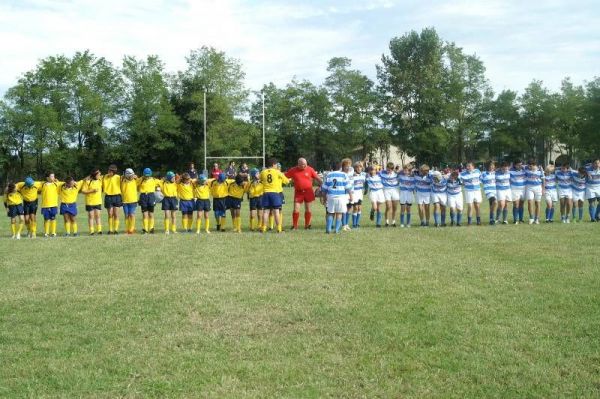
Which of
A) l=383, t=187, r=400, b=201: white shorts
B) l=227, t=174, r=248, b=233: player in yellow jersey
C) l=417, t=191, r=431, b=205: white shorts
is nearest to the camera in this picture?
l=227, t=174, r=248, b=233: player in yellow jersey

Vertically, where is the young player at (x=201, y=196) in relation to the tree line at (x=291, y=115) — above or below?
below

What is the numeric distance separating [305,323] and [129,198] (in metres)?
11.3

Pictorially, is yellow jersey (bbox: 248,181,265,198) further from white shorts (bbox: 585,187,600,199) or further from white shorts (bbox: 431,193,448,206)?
white shorts (bbox: 585,187,600,199)

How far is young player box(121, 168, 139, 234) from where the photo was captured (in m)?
16.8

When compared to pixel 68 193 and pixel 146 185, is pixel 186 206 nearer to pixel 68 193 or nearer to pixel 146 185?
pixel 146 185

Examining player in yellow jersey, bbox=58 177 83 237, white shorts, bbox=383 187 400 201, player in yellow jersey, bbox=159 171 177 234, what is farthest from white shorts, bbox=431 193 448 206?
player in yellow jersey, bbox=58 177 83 237

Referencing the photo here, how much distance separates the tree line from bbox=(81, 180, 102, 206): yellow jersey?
3964 centimetres

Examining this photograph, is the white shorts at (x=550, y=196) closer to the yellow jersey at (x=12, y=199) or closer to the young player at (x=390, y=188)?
the young player at (x=390, y=188)

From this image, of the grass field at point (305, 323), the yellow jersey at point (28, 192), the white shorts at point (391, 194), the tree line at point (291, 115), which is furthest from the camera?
the tree line at point (291, 115)

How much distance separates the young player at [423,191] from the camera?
57.3ft

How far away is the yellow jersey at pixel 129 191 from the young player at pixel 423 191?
808 centimetres

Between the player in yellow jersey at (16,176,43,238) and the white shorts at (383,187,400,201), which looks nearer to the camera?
the player in yellow jersey at (16,176,43,238)

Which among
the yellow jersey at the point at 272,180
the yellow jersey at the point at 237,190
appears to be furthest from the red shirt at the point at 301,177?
the yellow jersey at the point at 237,190

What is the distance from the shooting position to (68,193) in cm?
1700
